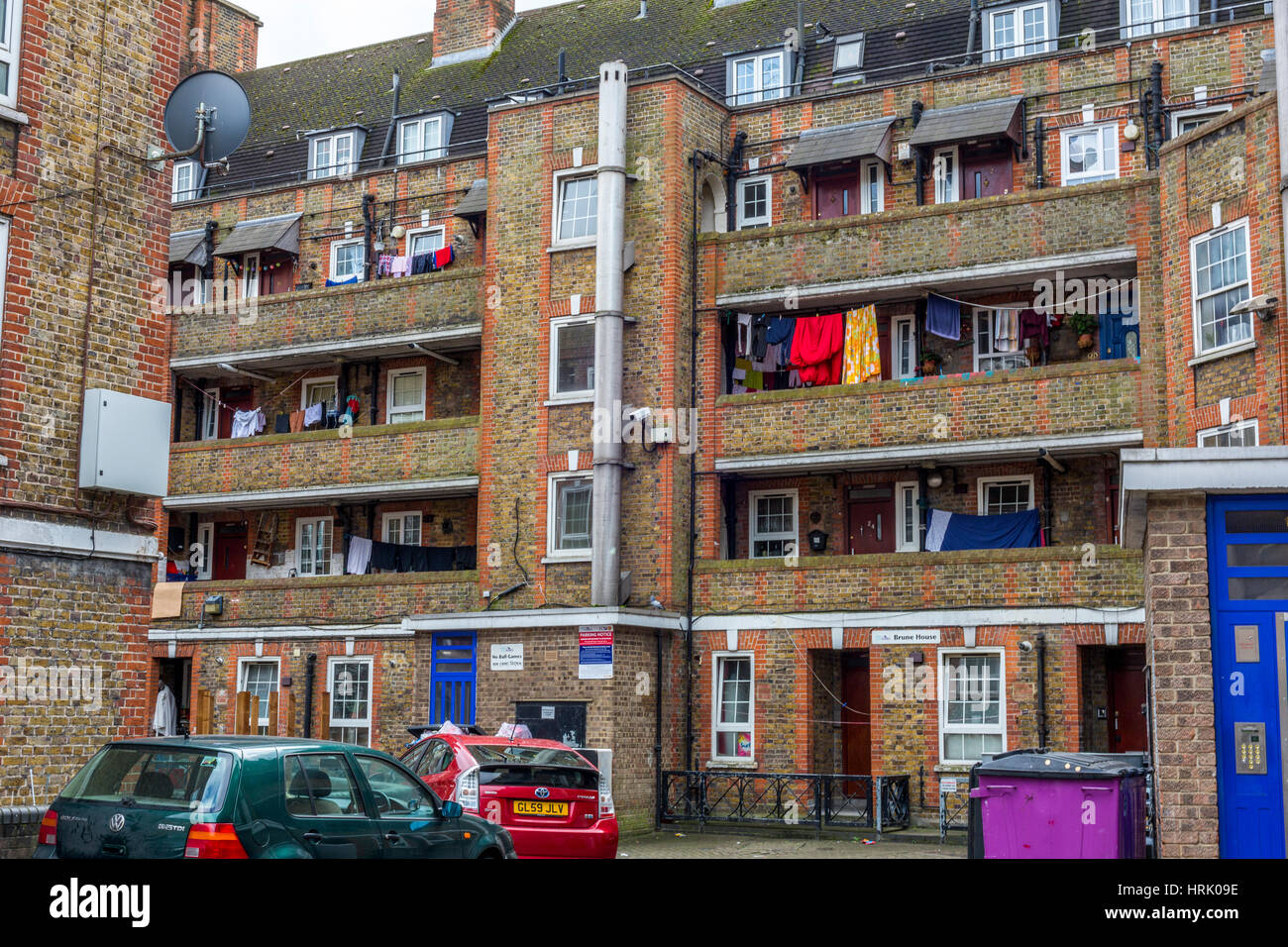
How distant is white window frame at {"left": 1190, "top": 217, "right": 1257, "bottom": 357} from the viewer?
23484 millimetres

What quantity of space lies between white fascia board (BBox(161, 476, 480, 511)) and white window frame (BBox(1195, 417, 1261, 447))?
44.7 feet

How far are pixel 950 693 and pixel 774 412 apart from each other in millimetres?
6128

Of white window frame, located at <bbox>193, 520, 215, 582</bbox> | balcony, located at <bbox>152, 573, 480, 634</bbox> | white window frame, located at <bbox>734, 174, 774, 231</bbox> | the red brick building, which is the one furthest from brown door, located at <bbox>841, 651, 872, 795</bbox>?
white window frame, located at <bbox>193, 520, 215, 582</bbox>

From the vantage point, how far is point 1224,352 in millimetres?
23812

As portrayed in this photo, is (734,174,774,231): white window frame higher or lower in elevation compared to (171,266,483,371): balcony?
higher

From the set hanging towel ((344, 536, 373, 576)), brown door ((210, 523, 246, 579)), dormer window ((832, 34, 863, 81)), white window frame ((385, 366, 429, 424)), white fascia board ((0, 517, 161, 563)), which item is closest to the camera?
white fascia board ((0, 517, 161, 563))

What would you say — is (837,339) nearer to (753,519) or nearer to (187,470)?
(753,519)

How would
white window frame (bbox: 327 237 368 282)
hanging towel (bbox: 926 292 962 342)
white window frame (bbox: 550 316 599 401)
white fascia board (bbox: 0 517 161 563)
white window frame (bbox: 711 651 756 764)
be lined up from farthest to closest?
white window frame (bbox: 327 237 368 282)
white window frame (bbox: 550 316 599 401)
hanging towel (bbox: 926 292 962 342)
white window frame (bbox: 711 651 756 764)
white fascia board (bbox: 0 517 161 563)

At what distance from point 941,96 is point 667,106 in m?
5.48

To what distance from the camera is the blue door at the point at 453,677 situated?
27969mm

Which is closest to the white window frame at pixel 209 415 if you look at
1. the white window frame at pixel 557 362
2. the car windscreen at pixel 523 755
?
the white window frame at pixel 557 362

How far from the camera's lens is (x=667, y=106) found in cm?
2884

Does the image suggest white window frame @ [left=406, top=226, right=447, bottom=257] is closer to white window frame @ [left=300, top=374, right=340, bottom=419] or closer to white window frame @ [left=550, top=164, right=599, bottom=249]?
white window frame @ [left=300, top=374, right=340, bottom=419]

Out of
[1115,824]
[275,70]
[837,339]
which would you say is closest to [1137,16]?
[837,339]
